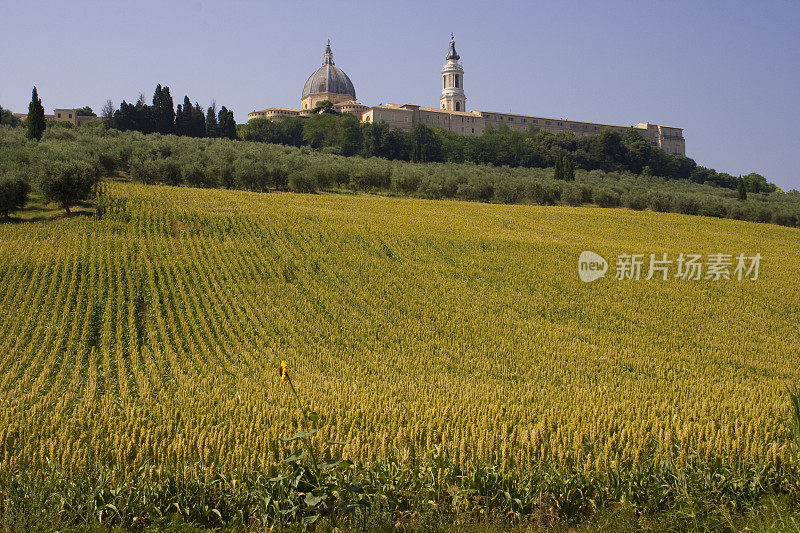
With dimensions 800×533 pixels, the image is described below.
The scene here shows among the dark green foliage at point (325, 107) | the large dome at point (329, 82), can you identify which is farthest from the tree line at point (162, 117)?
the large dome at point (329, 82)

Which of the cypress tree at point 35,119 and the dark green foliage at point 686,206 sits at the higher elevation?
the cypress tree at point 35,119

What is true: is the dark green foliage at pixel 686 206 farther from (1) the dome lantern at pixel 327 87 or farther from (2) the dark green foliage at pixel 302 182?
(1) the dome lantern at pixel 327 87

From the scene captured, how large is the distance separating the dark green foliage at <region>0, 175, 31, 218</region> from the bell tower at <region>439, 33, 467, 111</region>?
157721 millimetres

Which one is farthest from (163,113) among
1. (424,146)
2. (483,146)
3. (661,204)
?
(661,204)

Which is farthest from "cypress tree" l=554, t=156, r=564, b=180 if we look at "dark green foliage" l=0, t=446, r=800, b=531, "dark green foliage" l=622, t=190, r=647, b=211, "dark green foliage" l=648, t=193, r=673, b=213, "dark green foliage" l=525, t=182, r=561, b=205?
"dark green foliage" l=0, t=446, r=800, b=531

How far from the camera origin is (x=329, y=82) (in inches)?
6895

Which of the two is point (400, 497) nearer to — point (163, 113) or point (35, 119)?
point (35, 119)

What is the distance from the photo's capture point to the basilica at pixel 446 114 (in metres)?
156

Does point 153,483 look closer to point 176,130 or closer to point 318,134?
point 176,130

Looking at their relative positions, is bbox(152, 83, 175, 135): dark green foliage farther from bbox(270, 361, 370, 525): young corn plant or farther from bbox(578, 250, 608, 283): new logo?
bbox(270, 361, 370, 525): young corn plant

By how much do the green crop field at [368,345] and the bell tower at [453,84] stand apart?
147 meters

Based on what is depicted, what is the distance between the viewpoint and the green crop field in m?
9.74

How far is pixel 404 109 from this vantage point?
154 m

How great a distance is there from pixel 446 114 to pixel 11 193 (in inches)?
5311
